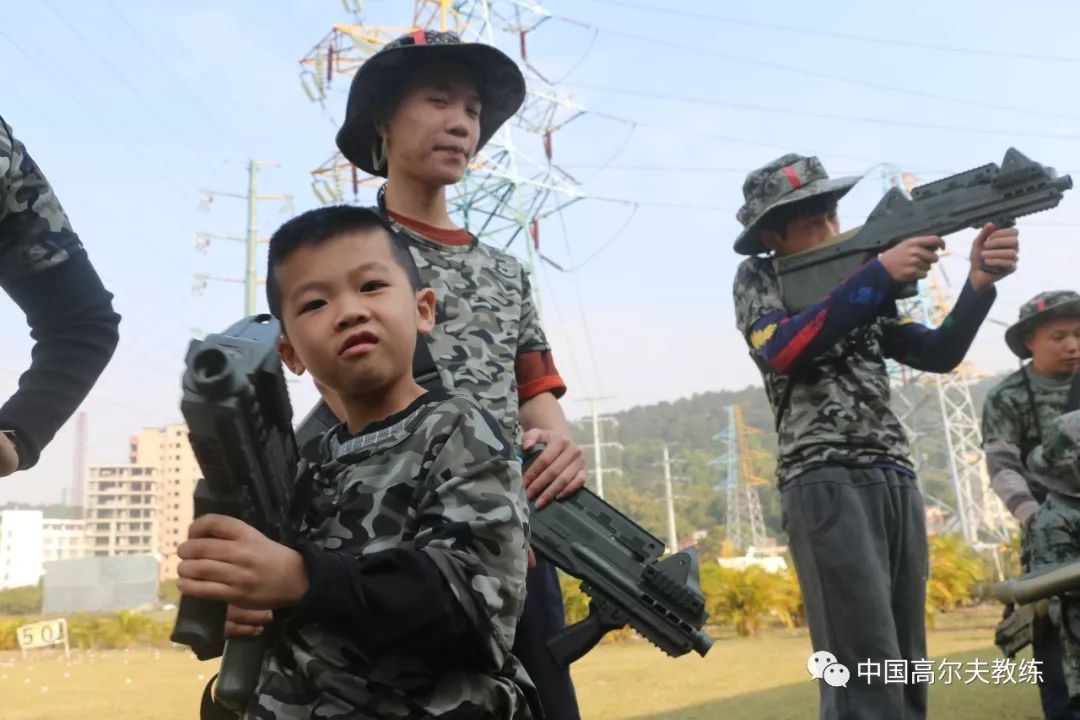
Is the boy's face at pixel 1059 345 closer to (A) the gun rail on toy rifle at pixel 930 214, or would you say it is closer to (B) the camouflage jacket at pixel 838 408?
(A) the gun rail on toy rifle at pixel 930 214

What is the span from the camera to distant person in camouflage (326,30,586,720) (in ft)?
5.83

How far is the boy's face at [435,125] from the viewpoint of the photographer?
1.89 meters

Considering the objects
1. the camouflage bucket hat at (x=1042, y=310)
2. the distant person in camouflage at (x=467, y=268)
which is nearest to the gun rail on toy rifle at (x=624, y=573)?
the distant person in camouflage at (x=467, y=268)

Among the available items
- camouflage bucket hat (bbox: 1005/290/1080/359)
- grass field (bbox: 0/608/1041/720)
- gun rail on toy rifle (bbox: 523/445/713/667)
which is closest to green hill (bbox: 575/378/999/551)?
grass field (bbox: 0/608/1041/720)

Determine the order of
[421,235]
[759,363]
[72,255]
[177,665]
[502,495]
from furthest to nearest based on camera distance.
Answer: [177,665]
[759,363]
[421,235]
[72,255]
[502,495]

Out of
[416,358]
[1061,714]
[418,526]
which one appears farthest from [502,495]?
[1061,714]

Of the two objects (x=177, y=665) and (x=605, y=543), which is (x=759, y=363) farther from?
(x=177, y=665)

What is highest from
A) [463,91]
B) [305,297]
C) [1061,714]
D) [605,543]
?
[463,91]

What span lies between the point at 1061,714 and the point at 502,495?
2.99 m

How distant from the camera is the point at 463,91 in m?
1.94

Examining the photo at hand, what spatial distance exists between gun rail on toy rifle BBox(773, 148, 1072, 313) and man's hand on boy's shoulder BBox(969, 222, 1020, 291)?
0.15m

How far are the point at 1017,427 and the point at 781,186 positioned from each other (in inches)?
70.2

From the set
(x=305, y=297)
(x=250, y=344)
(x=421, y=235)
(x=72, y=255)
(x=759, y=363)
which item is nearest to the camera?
(x=250, y=344)

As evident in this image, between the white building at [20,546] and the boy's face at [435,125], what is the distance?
48.6m
